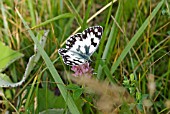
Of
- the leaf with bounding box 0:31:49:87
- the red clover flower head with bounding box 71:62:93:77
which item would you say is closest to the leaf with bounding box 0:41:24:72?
the leaf with bounding box 0:31:49:87

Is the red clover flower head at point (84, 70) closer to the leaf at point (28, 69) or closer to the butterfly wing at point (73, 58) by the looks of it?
the butterfly wing at point (73, 58)

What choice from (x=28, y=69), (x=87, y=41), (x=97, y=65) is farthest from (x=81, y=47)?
(x=28, y=69)

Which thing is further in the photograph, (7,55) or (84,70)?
(7,55)

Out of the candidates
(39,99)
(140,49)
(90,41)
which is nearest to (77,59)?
(90,41)

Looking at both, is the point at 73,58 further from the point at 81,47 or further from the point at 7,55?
the point at 7,55

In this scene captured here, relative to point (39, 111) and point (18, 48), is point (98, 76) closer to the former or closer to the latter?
point (39, 111)

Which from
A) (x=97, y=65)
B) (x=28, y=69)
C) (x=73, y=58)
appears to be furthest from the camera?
(x=28, y=69)

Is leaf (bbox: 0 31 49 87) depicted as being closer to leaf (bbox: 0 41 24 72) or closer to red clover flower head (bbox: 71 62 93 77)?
leaf (bbox: 0 41 24 72)
